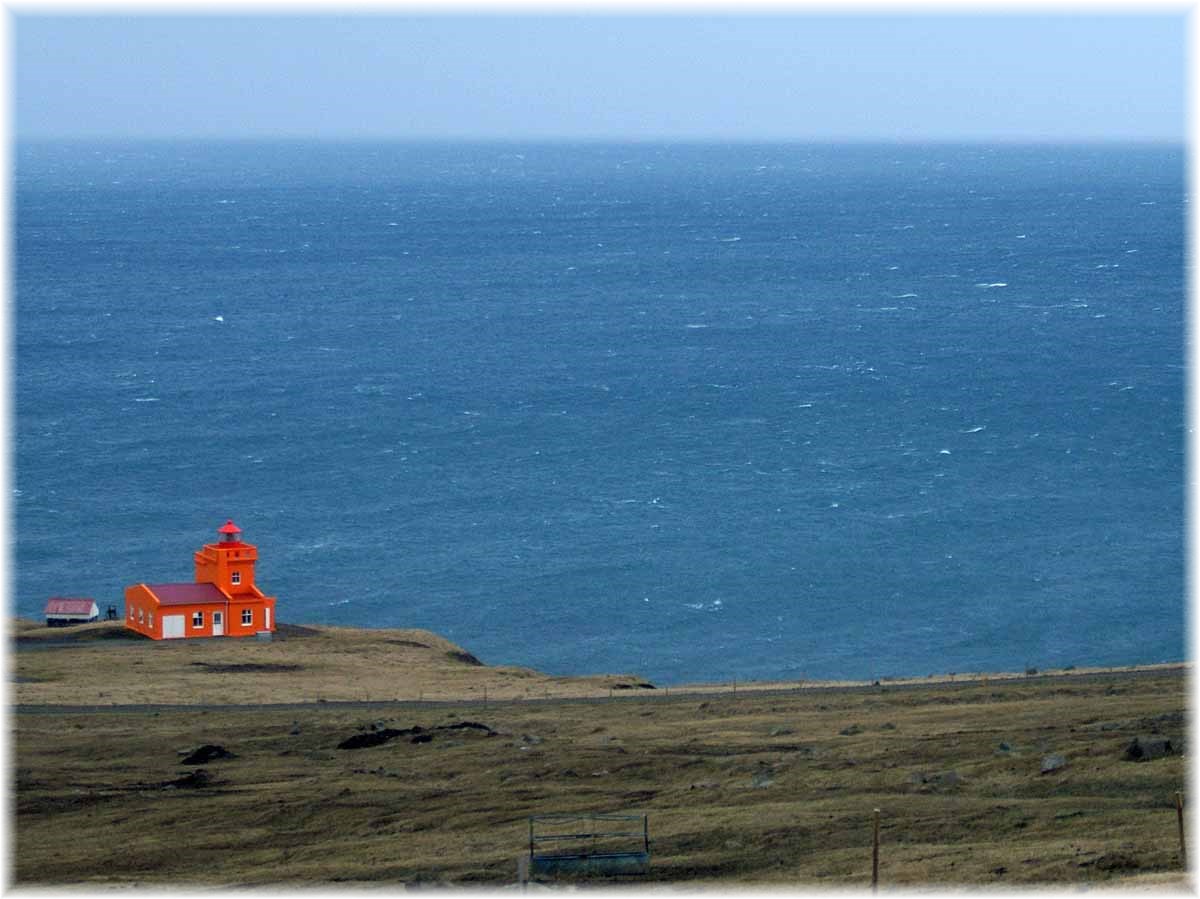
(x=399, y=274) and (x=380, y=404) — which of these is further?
(x=399, y=274)

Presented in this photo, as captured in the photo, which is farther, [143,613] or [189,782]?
[143,613]

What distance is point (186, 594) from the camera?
60469mm

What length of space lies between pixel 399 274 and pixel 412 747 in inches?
5791

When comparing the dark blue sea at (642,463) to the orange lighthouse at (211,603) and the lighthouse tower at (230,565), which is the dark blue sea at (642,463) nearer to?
the lighthouse tower at (230,565)

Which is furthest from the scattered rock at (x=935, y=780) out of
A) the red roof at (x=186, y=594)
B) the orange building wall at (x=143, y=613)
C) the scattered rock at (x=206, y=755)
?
the red roof at (x=186, y=594)

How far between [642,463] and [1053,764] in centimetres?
7092

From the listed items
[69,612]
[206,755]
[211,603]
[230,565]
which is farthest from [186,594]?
[206,755]

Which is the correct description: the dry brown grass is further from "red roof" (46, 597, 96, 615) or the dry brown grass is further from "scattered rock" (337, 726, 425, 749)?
"red roof" (46, 597, 96, 615)

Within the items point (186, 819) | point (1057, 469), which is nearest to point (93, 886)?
point (186, 819)

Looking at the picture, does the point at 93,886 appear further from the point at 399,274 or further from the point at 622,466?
the point at 399,274

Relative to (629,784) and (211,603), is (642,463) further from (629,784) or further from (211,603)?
(629,784)

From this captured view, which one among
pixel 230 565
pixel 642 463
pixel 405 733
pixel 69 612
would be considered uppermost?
pixel 642 463

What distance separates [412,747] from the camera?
129ft

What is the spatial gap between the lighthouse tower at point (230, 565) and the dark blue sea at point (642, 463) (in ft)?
41.8
